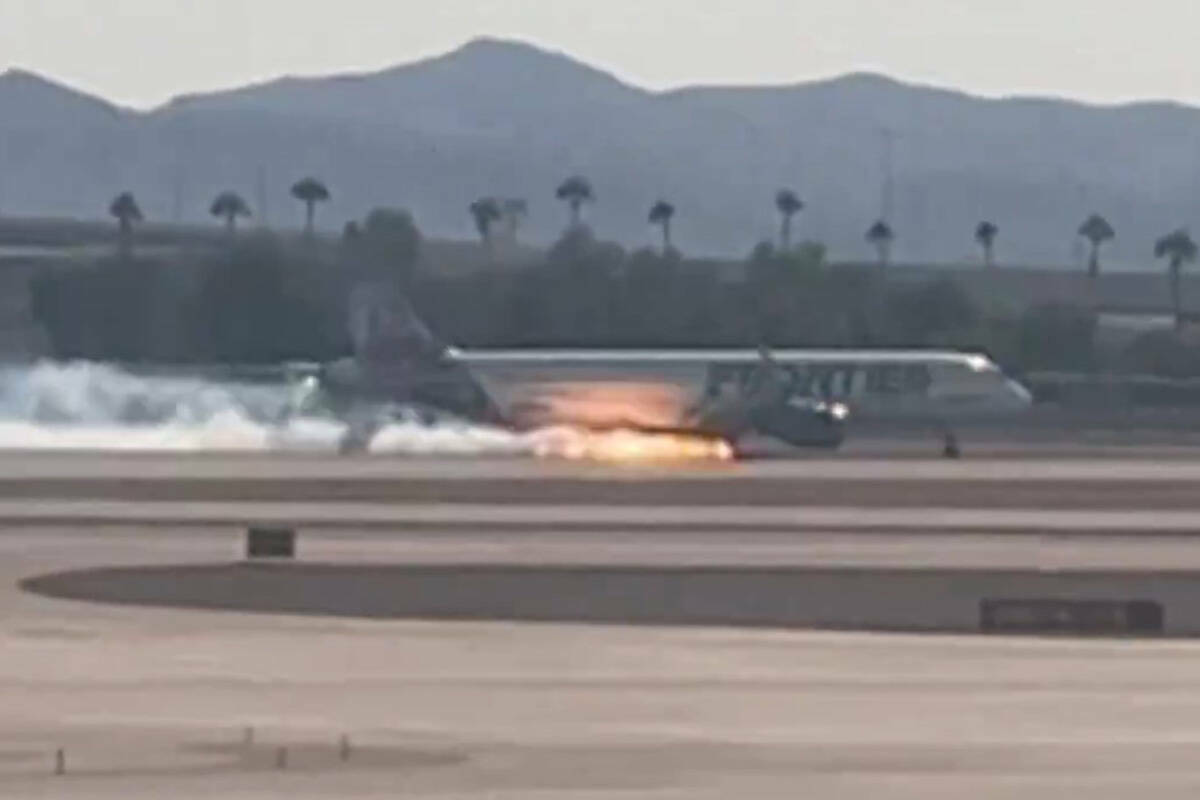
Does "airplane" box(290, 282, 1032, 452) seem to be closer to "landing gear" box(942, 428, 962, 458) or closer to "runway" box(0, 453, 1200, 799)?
"landing gear" box(942, 428, 962, 458)

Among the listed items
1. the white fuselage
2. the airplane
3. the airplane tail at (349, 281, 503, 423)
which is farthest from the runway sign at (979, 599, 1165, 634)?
the airplane tail at (349, 281, 503, 423)

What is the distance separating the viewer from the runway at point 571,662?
27969 mm

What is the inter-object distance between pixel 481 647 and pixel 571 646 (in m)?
0.84

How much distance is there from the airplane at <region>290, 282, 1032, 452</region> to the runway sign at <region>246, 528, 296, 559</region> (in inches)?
1988

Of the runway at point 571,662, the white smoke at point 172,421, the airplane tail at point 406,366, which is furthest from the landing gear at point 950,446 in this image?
the runway at point 571,662

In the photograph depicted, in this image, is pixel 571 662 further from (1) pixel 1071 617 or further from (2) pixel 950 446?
(2) pixel 950 446

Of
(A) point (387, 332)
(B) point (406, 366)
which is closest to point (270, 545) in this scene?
(B) point (406, 366)

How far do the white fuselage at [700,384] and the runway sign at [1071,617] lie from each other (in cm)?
6729

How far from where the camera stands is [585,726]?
3127 cm

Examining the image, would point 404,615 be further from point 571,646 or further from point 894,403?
point 894,403

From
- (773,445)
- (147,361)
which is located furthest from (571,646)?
(147,361)

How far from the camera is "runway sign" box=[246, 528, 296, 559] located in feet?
170

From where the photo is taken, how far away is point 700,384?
114500 millimetres

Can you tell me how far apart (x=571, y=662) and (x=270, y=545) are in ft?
49.5
